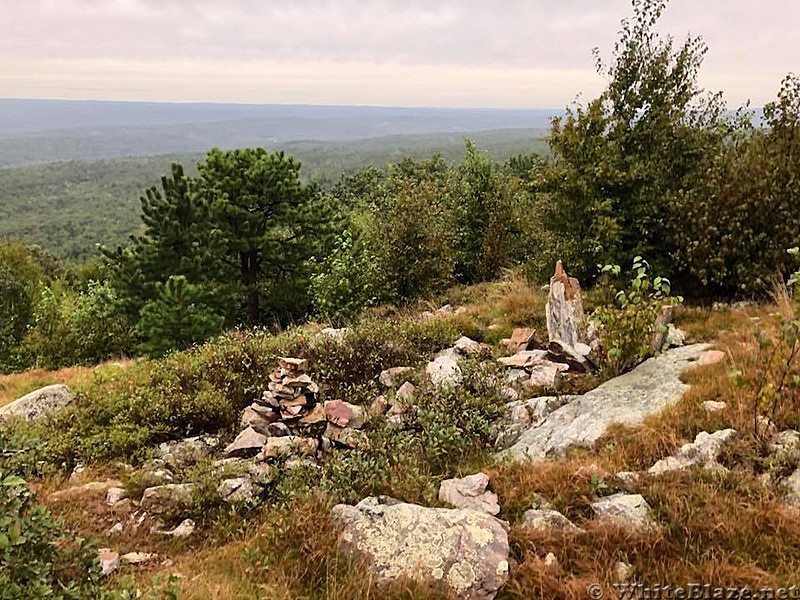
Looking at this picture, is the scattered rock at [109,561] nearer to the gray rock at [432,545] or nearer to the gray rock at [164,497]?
the gray rock at [164,497]

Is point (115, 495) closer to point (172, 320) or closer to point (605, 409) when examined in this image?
point (605, 409)

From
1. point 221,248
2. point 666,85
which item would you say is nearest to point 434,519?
point 666,85

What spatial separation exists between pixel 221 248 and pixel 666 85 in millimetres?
13447

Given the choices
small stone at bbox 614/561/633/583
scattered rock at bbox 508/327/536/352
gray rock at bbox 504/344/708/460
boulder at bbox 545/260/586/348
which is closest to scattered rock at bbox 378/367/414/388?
scattered rock at bbox 508/327/536/352

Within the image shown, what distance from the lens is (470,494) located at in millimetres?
4426

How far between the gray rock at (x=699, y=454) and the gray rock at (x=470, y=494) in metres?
1.31

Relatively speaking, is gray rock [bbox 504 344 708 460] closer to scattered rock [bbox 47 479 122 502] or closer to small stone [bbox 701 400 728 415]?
small stone [bbox 701 400 728 415]

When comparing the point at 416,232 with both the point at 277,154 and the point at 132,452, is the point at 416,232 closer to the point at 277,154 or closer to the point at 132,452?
the point at 277,154

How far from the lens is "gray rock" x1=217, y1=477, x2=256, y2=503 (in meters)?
5.14

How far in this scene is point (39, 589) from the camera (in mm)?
2615

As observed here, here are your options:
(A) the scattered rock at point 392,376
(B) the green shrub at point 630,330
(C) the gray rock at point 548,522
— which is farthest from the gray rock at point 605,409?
(A) the scattered rock at point 392,376

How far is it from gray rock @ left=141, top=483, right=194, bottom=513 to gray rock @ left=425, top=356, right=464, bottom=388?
3.15 metres

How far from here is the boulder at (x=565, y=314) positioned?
7.96 meters

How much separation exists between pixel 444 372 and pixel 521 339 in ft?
5.44
